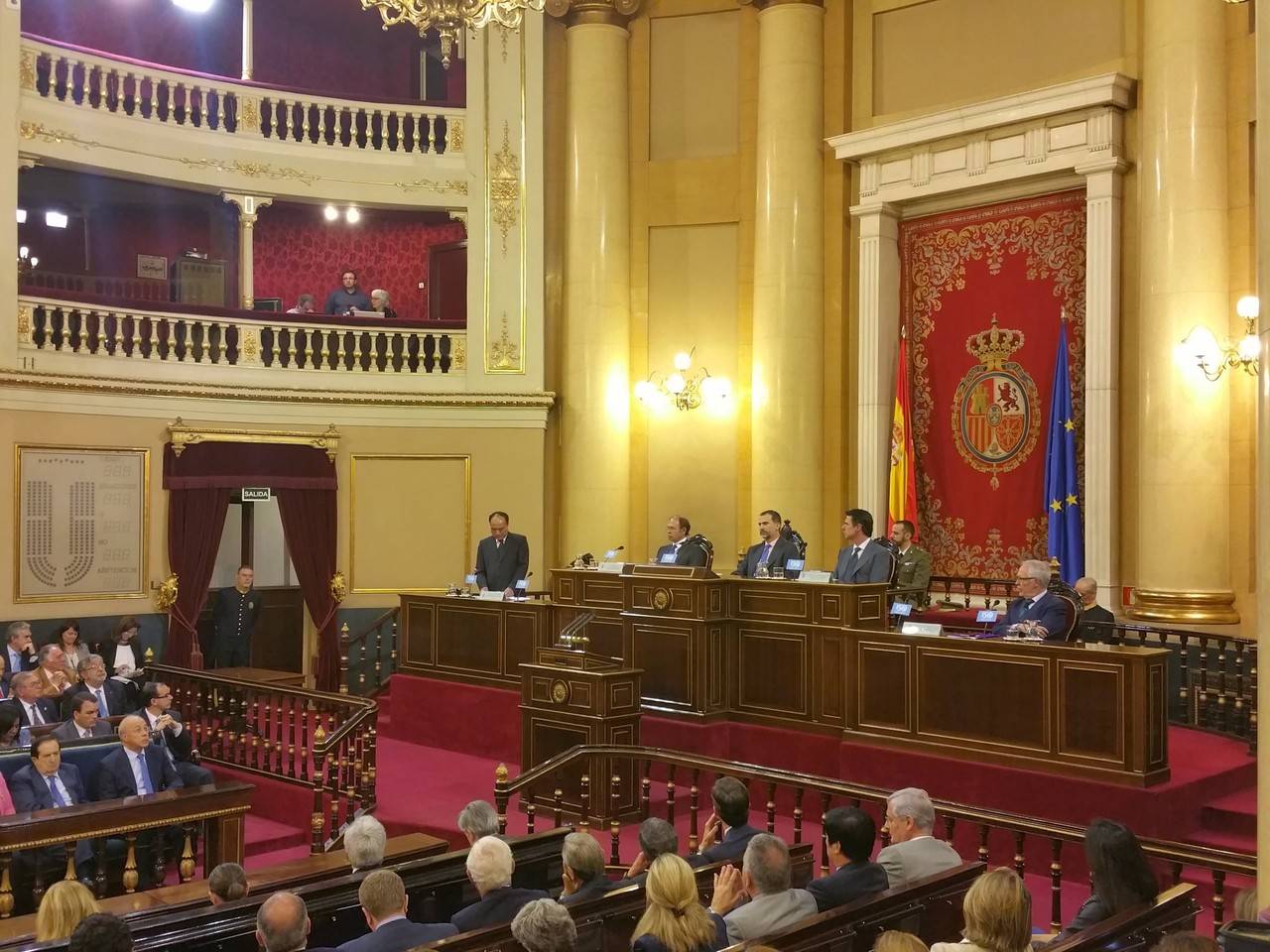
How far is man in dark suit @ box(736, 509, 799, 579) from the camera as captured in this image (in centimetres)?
870

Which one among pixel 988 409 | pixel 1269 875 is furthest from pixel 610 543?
pixel 1269 875

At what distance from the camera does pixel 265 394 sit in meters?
12.1

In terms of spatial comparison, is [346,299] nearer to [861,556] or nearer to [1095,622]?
[861,556]

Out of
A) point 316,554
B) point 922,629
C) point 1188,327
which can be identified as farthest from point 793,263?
point 922,629

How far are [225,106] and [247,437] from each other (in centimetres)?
341

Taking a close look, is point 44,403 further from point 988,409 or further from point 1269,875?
point 1269,875

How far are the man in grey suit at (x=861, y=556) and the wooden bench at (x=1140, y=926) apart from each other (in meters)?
4.07

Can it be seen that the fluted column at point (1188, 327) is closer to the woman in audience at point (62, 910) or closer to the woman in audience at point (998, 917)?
the woman in audience at point (998, 917)

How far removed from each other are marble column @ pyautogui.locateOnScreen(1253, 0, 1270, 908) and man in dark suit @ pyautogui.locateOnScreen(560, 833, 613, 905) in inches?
84.7

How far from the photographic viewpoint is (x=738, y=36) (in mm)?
12609

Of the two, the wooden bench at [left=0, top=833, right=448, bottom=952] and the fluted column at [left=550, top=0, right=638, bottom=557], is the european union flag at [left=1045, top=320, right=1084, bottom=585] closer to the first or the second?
the fluted column at [left=550, top=0, right=638, bottom=557]

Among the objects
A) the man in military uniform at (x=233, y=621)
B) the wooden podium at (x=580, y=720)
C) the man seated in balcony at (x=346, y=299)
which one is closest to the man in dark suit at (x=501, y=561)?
the wooden podium at (x=580, y=720)

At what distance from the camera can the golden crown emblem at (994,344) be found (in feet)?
35.9

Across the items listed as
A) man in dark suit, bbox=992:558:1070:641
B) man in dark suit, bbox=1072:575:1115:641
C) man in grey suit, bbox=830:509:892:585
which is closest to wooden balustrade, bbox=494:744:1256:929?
man in dark suit, bbox=992:558:1070:641
